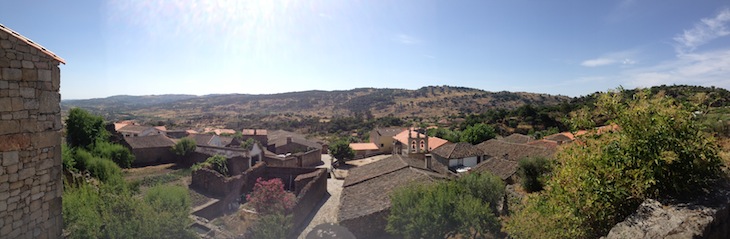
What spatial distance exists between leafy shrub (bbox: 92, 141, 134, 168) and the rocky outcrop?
27.8 m

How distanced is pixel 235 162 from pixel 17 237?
21.0m

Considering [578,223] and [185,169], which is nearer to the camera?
[578,223]

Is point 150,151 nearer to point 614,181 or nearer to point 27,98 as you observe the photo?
point 27,98

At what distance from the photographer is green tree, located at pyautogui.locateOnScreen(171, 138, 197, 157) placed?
30.5 m

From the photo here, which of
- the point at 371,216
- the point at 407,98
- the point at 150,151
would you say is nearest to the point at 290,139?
the point at 150,151

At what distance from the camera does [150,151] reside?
1214 inches

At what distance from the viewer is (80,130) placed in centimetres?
2488

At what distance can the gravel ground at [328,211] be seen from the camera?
1788 centimetres

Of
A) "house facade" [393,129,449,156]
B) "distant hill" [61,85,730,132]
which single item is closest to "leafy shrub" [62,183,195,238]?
"house facade" [393,129,449,156]

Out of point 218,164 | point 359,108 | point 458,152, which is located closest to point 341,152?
point 458,152

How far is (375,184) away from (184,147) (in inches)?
795

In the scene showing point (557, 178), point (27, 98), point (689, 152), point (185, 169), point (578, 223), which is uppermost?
point (27, 98)

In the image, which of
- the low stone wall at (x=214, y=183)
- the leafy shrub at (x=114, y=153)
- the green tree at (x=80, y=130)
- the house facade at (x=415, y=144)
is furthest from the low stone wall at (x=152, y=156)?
the house facade at (x=415, y=144)

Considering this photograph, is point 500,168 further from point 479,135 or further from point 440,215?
point 479,135
